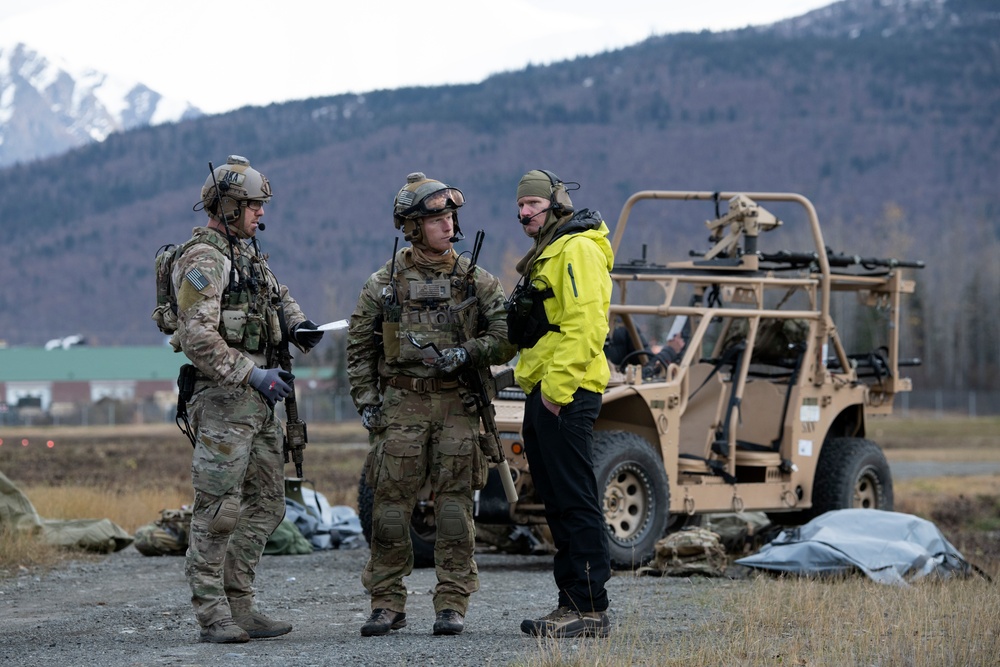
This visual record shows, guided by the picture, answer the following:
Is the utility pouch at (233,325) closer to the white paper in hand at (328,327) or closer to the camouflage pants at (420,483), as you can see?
the white paper in hand at (328,327)

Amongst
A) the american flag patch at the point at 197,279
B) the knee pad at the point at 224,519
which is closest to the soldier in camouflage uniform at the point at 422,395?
the knee pad at the point at 224,519

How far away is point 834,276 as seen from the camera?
1233cm

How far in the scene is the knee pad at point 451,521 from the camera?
7.16 m

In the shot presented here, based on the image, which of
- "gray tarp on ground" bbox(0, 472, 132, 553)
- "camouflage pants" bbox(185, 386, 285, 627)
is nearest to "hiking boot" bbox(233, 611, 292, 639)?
"camouflage pants" bbox(185, 386, 285, 627)

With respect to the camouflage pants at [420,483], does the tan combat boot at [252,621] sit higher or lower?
lower

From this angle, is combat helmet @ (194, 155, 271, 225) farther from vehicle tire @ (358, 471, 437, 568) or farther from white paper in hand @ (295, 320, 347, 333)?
vehicle tire @ (358, 471, 437, 568)

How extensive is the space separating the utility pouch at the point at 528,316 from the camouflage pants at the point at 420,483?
16.8 inches

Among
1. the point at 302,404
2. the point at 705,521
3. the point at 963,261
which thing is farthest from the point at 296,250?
the point at 705,521

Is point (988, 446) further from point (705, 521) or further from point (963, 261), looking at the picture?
point (963, 261)

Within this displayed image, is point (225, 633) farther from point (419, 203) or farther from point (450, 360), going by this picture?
point (419, 203)

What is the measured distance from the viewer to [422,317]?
23.8 feet

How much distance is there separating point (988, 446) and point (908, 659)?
36.3m

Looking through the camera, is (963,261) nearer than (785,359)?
No

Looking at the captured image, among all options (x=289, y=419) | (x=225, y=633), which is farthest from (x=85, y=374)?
A: (x=225, y=633)
